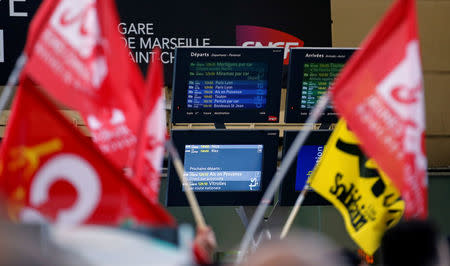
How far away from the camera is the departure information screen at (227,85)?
179 inches

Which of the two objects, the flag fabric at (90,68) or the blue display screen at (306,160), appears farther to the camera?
the blue display screen at (306,160)

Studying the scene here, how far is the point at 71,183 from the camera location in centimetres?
255

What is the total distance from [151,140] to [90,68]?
16.6 inches

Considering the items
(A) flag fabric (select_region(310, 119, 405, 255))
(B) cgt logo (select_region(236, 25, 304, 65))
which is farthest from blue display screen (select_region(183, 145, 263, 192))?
(B) cgt logo (select_region(236, 25, 304, 65))

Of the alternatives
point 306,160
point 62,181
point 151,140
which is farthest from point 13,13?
point 62,181

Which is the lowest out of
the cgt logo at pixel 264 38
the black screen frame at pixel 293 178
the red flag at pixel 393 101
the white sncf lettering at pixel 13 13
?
the black screen frame at pixel 293 178

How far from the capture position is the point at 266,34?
6.27m

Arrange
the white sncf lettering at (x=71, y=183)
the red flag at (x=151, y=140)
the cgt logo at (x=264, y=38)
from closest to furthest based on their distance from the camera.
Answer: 1. the white sncf lettering at (x=71, y=183)
2. the red flag at (x=151, y=140)
3. the cgt logo at (x=264, y=38)

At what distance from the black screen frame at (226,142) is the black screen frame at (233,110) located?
0.09m

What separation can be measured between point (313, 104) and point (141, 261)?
272 centimetres

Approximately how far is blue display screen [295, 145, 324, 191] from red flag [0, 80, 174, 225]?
2175mm

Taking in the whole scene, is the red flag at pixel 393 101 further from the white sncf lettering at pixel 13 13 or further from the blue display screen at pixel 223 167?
the white sncf lettering at pixel 13 13

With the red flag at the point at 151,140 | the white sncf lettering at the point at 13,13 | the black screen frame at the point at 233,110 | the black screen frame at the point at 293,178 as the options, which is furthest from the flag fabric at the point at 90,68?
the white sncf lettering at the point at 13,13

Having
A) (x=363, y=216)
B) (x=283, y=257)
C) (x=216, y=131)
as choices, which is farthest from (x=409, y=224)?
(x=216, y=131)
